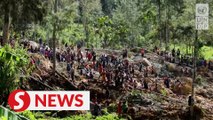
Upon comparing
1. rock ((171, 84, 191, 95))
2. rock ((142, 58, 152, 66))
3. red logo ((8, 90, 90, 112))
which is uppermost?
red logo ((8, 90, 90, 112))

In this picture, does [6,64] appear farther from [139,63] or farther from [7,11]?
[139,63]

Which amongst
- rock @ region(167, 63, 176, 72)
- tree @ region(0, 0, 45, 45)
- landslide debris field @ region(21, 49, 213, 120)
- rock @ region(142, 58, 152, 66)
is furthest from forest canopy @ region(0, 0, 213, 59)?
rock @ region(142, 58, 152, 66)

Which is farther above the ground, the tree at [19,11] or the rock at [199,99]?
the tree at [19,11]

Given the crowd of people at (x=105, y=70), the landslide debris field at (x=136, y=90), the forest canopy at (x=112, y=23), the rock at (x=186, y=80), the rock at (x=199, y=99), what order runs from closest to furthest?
the landslide debris field at (x=136, y=90)
the forest canopy at (x=112, y=23)
the crowd of people at (x=105, y=70)
the rock at (x=199, y=99)
the rock at (x=186, y=80)

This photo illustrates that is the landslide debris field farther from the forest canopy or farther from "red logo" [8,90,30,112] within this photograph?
"red logo" [8,90,30,112]

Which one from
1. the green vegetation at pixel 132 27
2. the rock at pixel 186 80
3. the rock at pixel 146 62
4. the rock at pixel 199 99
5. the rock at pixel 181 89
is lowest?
the rock at pixel 199 99

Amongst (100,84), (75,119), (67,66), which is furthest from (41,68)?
(75,119)

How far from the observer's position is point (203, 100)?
115ft

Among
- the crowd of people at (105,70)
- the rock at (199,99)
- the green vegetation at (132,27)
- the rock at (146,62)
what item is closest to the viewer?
the crowd of people at (105,70)

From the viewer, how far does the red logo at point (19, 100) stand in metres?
8.85

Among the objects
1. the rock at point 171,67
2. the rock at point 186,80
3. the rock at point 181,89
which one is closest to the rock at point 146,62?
the rock at point 171,67

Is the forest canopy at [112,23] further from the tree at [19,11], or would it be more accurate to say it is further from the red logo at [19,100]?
the red logo at [19,100]

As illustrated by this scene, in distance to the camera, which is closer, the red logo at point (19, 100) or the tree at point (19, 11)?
the red logo at point (19, 100)

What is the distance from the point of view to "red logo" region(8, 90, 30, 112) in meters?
8.85
